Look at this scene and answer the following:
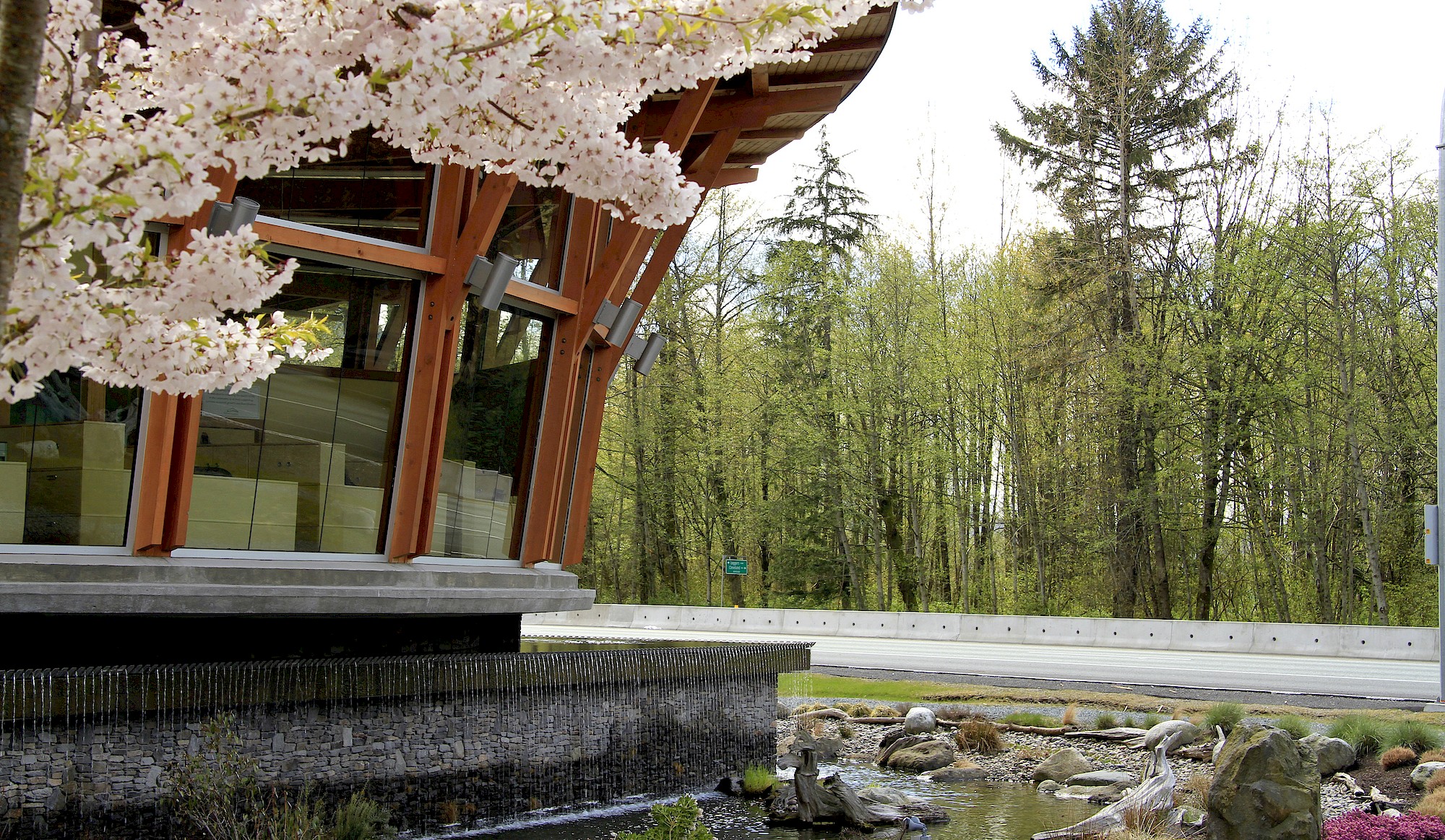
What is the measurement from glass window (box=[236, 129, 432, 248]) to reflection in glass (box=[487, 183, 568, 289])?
1056 millimetres

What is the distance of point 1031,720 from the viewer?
1811cm

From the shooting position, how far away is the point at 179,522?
1048 cm

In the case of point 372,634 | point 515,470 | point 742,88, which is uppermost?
point 742,88

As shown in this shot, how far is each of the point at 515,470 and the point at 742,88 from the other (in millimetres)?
6002

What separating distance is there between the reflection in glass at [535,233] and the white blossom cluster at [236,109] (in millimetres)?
8858

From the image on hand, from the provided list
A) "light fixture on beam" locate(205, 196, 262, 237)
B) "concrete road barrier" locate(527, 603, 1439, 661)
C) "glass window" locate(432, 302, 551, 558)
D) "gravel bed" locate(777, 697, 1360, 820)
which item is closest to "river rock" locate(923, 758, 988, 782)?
"gravel bed" locate(777, 697, 1360, 820)

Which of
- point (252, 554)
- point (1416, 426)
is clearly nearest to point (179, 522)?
point (252, 554)

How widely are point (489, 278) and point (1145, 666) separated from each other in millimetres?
16232

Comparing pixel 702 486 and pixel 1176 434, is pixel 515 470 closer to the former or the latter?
pixel 1176 434

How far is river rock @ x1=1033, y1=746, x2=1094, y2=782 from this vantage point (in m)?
14.6

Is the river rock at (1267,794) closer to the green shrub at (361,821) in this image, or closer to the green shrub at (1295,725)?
the green shrub at (1295,725)

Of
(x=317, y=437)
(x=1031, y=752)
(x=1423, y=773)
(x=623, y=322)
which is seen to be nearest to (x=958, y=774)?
(x=1031, y=752)

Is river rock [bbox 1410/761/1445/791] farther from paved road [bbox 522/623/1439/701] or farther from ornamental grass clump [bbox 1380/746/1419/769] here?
paved road [bbox 522/623/1439/701]

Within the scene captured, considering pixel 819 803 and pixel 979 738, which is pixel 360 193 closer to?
pixel 819 803
